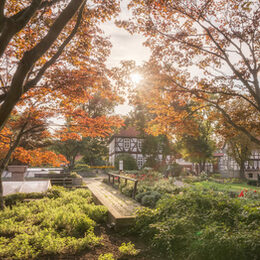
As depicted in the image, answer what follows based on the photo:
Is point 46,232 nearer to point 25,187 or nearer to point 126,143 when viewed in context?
point 25,187

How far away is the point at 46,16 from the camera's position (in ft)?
20.2

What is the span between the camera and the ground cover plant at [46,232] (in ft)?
13.5

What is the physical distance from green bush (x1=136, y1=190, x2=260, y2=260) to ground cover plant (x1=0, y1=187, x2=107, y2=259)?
136 cm

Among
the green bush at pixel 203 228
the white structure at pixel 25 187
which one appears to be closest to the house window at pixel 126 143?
the white structure at pixel 25 187

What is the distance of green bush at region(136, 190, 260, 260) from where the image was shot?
3666 millimetres

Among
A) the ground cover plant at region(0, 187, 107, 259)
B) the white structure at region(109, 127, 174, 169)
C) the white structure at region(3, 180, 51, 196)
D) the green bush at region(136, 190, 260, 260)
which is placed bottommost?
the white structure at region(3, 180, 51, 196)

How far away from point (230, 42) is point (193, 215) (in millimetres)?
5846

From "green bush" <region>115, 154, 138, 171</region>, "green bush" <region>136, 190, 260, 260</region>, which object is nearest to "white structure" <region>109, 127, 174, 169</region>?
"green bush" <region>115, 154, 138, 171</region>

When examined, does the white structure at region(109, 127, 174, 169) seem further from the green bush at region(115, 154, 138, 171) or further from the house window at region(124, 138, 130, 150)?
the green bush at region(115, 154, 138, 171)

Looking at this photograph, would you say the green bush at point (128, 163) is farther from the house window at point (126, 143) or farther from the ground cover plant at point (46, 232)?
the ground cover plant at point (46, 232)

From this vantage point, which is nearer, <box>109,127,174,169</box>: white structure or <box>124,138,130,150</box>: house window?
<box>109,127,174,169</box>: white structure

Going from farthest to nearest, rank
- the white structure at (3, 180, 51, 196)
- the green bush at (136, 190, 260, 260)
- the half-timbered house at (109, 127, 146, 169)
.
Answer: the half-timbered house at (109, 127, 146, 169) → the white structure at (3, 180, 51, 196) → the green bush at (136, 190, 260, 260)

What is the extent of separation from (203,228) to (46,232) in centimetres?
322

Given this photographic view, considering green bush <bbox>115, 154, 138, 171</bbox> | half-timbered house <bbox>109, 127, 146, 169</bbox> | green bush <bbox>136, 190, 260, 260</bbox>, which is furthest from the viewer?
half-timbered house <bbox>109, 127, 146, 169</bbox>
